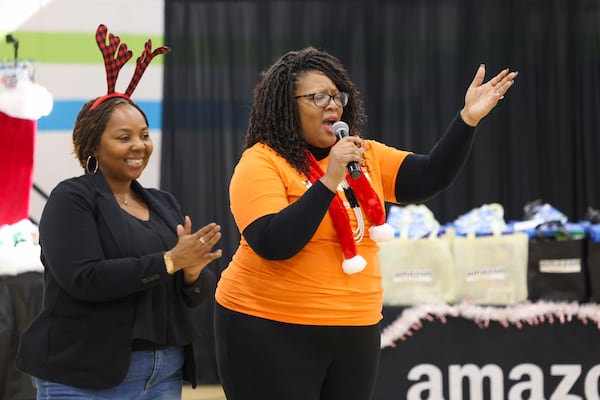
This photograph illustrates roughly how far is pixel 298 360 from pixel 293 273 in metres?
0.20

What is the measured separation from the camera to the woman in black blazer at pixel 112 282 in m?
1.64

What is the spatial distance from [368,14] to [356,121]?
3.23m

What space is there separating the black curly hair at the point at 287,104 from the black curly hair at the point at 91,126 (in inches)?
14.0

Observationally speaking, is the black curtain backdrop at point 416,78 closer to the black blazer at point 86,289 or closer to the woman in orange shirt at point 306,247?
the woman in orange shirt at point 306,247

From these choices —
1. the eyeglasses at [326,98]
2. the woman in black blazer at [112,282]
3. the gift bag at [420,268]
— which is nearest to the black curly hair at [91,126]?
the woman in black blazer at [112,282]

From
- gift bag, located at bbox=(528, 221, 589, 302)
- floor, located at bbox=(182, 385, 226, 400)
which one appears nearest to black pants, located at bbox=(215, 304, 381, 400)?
gift bag, located at bbox=(528, 221, 589, 302)

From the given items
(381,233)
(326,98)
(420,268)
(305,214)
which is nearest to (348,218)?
(381,233)

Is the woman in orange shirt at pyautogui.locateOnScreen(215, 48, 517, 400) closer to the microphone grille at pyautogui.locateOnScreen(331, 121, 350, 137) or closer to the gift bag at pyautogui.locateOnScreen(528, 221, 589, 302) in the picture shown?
the microphone grille at pyautogui.locateOnScreen(331, 121, 350, 137)

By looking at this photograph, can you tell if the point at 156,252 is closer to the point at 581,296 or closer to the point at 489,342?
the point at 489,342

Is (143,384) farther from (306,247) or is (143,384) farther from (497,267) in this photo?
(497,267)

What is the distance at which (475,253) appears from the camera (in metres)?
3.42

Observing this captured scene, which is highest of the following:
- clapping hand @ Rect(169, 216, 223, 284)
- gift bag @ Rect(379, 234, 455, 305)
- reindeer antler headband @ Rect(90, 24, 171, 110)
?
reindeer antler headband @ Rect(90, 24, 171, 110)

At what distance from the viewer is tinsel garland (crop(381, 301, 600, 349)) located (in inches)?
132

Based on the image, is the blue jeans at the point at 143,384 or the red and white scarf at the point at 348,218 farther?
the red and white scarf at the point at 348,218
